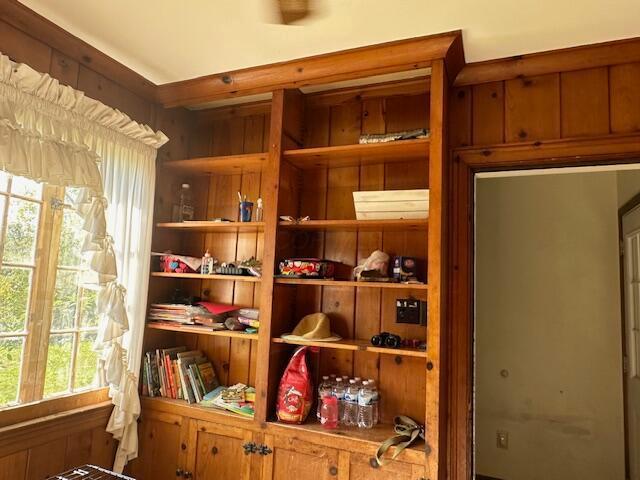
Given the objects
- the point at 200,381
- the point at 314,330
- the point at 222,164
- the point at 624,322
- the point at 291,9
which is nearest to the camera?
the point at 291,9

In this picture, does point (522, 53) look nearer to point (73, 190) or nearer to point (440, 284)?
point (440, 284)

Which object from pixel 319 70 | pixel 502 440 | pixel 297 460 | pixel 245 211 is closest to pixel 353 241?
pixel 245 211

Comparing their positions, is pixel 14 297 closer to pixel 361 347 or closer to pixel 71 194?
pixel 71 194

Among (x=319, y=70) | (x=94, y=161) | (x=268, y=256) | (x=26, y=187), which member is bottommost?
(x=268, y=256)

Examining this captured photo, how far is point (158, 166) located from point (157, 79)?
481 millimetres

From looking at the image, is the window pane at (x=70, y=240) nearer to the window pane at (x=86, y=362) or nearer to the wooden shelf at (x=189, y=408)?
the window pane at (x=86, y=362)

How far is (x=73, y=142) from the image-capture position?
6.14 ft

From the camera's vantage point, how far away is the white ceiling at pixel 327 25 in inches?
62.4

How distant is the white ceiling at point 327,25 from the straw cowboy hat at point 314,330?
1.29 m

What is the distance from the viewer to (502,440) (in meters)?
3.12

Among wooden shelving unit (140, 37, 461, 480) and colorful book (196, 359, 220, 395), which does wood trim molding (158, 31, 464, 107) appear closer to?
wooden shelving unit (140, 37, 461, 480)

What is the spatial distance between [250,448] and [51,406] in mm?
925

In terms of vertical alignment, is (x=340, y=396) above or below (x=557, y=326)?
below

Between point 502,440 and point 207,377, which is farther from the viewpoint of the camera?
point 502,440
